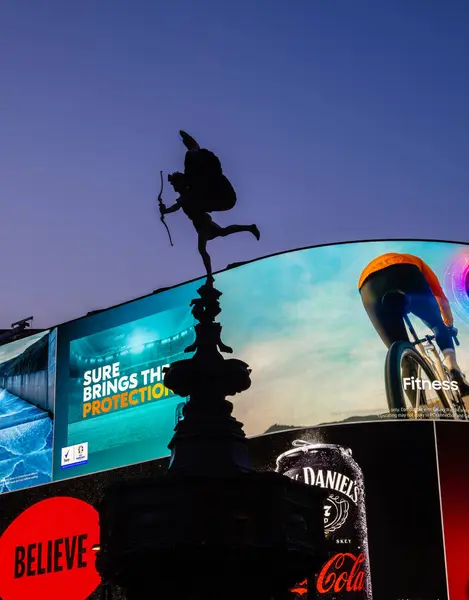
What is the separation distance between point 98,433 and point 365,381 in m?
10.2

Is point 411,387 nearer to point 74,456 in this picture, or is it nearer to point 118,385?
point 118,385

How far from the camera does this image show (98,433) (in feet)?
112

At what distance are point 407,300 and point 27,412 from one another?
49.3 ft

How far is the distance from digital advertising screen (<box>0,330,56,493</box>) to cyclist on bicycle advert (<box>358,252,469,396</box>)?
1265 centimetres

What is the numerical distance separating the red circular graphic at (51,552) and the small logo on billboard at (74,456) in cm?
117

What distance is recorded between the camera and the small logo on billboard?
3416 centimetres

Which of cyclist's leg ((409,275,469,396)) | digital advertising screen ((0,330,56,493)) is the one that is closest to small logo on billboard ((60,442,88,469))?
digital advertising screen ((0,330,56,493))

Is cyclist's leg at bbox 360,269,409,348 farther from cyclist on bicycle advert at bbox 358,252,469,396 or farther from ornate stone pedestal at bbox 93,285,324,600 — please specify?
ornate stone pedestal at bbox 93,285,324,600

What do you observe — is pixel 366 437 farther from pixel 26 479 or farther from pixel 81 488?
pixel 26 479

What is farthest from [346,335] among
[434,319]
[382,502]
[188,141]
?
[188,141]

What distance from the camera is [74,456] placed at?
113 ft

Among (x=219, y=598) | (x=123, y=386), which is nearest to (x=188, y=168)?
(x=219, y=598)

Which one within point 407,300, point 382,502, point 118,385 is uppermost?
point 118,385

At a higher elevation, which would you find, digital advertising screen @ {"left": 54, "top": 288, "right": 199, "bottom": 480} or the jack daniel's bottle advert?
digital advertising screen @ {"left": 54, "top": 288, "right": 199, "bottom": 480}
